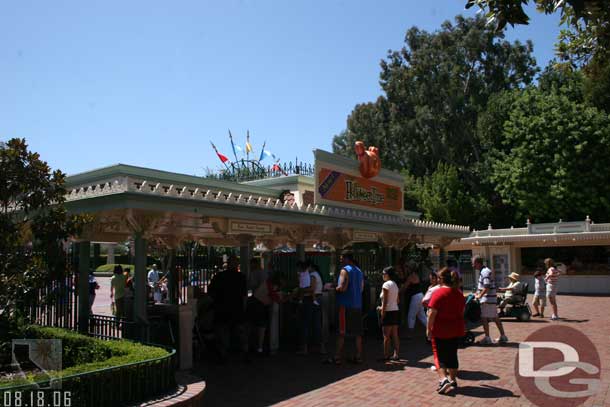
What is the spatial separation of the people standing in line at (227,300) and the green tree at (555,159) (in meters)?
23.3

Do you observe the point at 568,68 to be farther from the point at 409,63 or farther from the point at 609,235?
the point at 409,63

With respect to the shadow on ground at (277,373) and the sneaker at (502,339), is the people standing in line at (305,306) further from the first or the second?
the sneaker at (502,339)

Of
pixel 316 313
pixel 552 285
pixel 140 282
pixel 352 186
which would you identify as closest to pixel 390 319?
pixel 316 313

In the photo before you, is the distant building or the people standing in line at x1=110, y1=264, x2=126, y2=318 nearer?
the people standing in line at x1=110, y1=264, x2=126, y2=318

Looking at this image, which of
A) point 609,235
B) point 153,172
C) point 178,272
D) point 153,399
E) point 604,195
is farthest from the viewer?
point 604,195

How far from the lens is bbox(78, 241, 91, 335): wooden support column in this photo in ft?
29.4

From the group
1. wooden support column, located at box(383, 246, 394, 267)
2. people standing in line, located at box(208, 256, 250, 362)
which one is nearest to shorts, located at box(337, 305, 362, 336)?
people standing in line, located at box(208, 256, 250, 362)

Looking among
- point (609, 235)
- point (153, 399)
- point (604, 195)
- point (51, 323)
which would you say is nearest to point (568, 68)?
point (153, 399)

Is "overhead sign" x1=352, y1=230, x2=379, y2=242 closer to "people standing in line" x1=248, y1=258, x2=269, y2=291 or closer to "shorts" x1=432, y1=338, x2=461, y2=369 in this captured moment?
"people standing in line" x1=248, y1=258, x2=269, y2=291

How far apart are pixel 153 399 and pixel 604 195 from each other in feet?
91.8

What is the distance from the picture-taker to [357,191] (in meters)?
14.0

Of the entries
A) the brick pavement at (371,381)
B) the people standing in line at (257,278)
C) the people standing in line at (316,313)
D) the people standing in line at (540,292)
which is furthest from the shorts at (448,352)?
the people standing in line at (540,292)

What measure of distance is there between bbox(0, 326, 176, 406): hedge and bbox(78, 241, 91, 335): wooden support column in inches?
100

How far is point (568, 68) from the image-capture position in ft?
29.8
